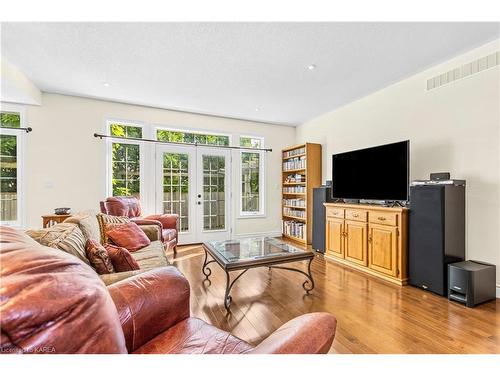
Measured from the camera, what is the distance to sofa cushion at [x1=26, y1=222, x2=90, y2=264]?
1.32 metres

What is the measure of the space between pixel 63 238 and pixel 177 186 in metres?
3.21

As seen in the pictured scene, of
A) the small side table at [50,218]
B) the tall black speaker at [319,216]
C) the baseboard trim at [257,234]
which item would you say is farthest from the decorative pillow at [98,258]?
the baseboard trim at [257,234]

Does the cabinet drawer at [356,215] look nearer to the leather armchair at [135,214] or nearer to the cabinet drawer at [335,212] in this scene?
the cabinet drawer at [335,212]

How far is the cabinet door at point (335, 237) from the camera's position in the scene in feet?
11.5

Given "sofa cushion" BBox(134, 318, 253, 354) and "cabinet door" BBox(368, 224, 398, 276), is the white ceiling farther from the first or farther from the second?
"sofa cushion" BBox(134, 318, 253, 354)

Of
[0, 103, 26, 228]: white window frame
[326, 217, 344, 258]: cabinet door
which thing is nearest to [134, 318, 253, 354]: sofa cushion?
[326, 217, 344, 258]: cabinet door

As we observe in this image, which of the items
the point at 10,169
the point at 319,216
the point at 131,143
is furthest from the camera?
the point at 131,143

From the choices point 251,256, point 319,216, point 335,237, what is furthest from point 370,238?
point 251,256

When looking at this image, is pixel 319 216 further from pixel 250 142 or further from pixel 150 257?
pixel 150 257

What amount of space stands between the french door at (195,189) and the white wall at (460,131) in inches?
114

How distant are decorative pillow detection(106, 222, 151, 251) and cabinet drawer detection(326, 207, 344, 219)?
263 cm

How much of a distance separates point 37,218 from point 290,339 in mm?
4424

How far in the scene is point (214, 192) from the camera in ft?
16.2
